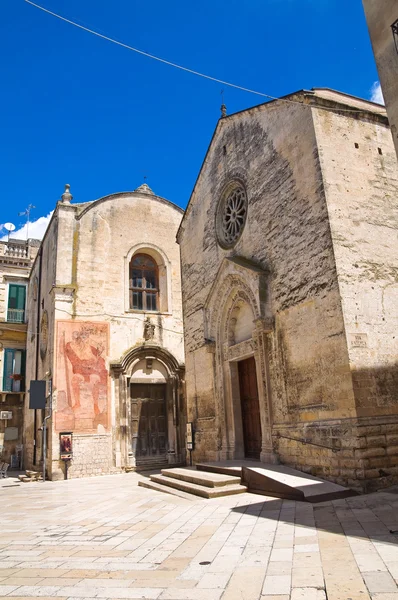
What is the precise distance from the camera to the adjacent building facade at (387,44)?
6.45 meters

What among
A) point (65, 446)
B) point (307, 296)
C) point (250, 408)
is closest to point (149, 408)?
point (65, 446)

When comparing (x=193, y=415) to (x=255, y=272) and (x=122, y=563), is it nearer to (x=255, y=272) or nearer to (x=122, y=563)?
(x=255, y=272)

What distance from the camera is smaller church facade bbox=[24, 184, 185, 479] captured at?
50.3ft

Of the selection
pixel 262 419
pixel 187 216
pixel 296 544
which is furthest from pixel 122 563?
pixel 187 216

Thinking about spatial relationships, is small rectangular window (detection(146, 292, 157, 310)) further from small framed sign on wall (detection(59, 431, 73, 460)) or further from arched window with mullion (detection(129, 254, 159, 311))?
small framed sign on wall (detection(59, 431, 73, 460))

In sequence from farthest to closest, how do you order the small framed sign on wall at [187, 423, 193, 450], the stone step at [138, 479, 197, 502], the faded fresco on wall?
1. the faded fresco on wall
2. the small framed sign on wall at [187, 423, 193, 450]
3. the stone step at [138, 479, 197, 502]

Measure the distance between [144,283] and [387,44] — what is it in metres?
13.2

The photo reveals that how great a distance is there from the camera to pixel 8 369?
2133cm

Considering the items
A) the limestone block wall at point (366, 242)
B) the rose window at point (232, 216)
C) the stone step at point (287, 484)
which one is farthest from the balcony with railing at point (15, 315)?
the limestone block wall at point (366, 242)

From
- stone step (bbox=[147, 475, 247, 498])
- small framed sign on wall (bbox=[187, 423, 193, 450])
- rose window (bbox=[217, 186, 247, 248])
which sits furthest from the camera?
small framed sign on wall (bbox=[187, 423, 193, 450])

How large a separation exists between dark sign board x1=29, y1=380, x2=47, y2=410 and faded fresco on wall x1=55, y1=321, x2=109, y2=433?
1.89 ft

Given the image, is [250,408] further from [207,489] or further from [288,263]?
[288,263]

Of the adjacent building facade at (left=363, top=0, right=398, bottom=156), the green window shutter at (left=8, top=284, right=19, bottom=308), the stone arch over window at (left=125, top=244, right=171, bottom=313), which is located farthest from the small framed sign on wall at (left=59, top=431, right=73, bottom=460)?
the adjacent building facade at (left=363, top=0, right=398, bottom=156)

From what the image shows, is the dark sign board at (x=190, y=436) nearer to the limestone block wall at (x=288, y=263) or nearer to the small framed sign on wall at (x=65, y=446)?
the limestone block wall at (x=288, y=263)
